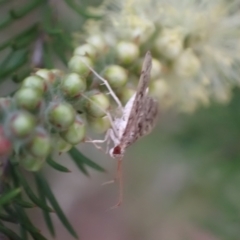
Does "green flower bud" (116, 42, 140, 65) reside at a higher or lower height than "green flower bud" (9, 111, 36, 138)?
lower

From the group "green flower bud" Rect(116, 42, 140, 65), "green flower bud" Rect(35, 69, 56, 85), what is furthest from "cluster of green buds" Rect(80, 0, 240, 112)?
"green flower bud" Rect(35, 69, 56, 85)

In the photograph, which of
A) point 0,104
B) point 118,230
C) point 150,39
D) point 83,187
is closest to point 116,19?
point 150,39

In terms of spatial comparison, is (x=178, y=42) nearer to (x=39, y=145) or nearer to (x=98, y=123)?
(x=98, y=123)

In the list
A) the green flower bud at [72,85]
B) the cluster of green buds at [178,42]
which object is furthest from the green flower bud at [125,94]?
the green flower bud at [72,85]

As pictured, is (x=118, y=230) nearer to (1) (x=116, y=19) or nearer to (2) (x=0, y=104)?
(1) (x=116, y=19)

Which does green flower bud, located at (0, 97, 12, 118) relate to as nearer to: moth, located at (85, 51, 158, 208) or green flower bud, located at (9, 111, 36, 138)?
green flower bud, located at (9, 111, 36, 138)

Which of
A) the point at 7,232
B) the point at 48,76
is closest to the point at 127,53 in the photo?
the point at 48,76
